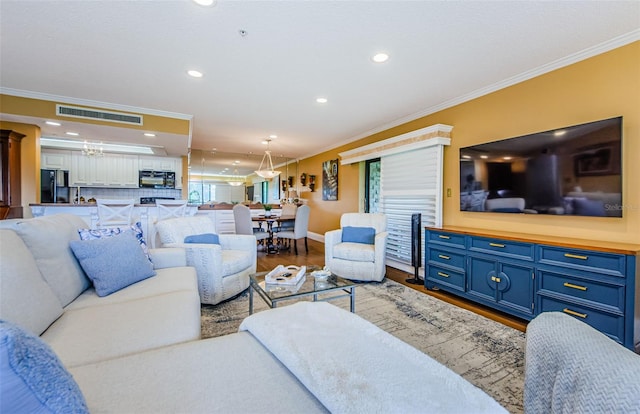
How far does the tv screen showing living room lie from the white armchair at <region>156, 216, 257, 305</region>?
2.79 m

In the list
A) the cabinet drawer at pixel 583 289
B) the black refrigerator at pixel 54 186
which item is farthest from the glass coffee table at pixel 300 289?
the black refrigerator at pixel 54 186

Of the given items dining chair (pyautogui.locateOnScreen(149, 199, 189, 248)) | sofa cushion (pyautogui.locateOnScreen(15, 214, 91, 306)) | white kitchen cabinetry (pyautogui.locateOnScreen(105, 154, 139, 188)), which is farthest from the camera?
white kitchen cabinetry (pyautogui.locateOnScreen(105, 154, 139, 188))

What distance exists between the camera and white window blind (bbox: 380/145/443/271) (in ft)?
12.6

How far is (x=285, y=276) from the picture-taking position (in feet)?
7.53

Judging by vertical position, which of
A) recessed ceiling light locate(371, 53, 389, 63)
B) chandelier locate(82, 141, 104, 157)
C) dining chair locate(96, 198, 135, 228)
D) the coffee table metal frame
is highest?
recessed ceiling light locate(371, 53, 389, 63)

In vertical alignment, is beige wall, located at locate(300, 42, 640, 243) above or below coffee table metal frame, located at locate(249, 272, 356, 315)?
above

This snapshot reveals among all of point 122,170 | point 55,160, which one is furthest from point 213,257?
point 55,160

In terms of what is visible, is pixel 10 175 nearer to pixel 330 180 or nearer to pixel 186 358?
pixel 186 358

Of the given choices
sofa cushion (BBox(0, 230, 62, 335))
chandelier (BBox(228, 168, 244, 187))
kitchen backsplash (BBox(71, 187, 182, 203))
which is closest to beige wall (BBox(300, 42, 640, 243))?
sofa cushion (BBox(0, 230, 62, 335))

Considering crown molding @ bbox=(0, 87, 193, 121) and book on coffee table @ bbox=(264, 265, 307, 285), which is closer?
book on coffee table @ bbox=(264, 265, 307, 285)

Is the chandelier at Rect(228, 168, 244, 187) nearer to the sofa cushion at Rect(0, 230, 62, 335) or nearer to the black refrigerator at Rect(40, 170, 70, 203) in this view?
the black refrigerator at Rect(40, 170, 70, 203)

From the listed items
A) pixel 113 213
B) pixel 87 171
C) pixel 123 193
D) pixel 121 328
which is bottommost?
pixel 121 328

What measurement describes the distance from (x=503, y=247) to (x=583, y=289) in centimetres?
62

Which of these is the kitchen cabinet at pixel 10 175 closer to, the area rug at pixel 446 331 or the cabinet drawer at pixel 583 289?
the area rug at pixel 446 331
